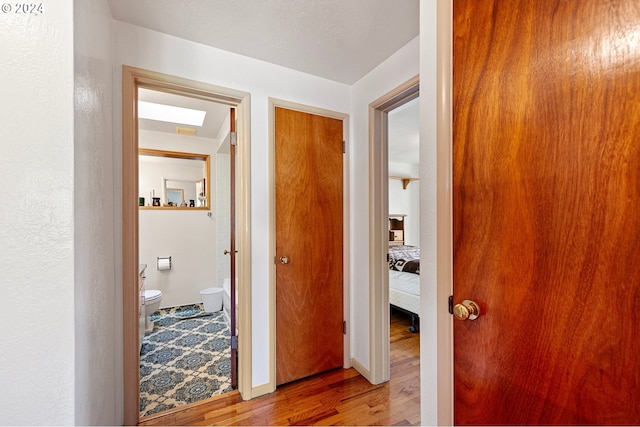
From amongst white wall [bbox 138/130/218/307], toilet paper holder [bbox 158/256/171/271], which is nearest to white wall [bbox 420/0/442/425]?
white wall [bbox 138/130/218/307]

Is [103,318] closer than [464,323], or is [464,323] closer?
[464,323]

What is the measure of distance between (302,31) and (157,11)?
80 cm

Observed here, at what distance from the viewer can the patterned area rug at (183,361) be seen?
180cm

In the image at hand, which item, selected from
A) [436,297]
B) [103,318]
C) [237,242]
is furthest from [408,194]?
[103,318]

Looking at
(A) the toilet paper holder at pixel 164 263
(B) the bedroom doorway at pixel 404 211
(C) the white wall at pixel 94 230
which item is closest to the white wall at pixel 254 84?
(C) the white wall at pixel 94 230

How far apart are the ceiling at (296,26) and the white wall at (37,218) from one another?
786 millimetres

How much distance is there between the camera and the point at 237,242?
1.85 m

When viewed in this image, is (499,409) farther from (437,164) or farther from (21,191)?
(21,191)

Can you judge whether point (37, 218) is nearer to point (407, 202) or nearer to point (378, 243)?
point (378, 243)

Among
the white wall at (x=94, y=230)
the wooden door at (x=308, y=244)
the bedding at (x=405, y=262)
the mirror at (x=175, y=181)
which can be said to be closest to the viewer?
the white wall at (x=94, y=230)

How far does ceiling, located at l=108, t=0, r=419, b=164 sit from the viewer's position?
1374 millimetres

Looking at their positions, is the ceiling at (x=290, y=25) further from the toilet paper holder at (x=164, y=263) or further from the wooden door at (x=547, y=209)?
the toilet paper holder at (x=164, y=263)

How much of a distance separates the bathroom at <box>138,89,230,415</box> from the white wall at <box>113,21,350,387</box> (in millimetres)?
1382

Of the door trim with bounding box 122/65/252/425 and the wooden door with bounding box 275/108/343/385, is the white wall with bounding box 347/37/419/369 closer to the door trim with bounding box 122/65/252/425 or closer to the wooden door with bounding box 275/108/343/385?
the wooden door with bounding box 275/108/343/385
